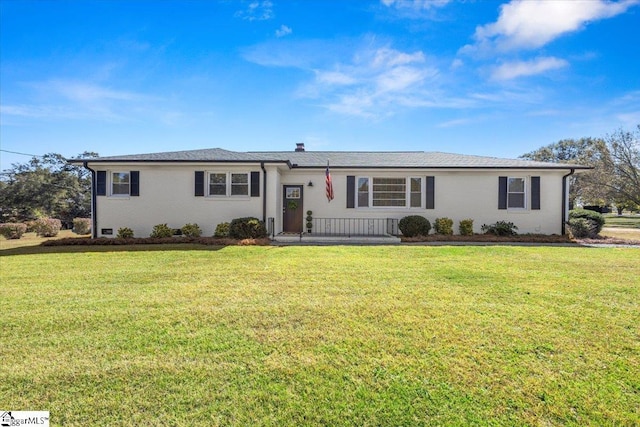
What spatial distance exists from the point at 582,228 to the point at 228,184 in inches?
592

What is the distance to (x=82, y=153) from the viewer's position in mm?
28984

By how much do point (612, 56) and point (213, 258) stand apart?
16878 mm

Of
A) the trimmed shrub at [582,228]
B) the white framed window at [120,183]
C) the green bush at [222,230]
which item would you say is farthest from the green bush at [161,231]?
the trimmed shrub at [582,228]

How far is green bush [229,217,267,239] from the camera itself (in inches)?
424

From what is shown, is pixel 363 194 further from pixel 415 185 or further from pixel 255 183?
pixel 255 183

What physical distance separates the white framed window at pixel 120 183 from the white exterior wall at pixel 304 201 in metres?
0.25

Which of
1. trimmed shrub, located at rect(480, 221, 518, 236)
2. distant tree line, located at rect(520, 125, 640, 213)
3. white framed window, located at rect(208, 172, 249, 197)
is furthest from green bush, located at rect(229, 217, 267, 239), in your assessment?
distant tree line, located at rect(520, 125, 640, 213)

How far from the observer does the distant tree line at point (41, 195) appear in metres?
22.7

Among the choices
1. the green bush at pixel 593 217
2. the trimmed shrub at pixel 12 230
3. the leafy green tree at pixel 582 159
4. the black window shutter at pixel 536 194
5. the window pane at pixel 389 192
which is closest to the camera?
the black window shutter at pixel 536 194

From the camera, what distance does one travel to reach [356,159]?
45.3 feet

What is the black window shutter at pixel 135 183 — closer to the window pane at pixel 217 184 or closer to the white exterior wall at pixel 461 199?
the window pane at pixel 217 184

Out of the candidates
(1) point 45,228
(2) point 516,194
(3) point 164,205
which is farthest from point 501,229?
(1) point 45,228

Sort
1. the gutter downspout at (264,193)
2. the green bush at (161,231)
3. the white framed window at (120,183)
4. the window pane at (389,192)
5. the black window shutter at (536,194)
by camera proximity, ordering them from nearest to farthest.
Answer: the green bush at (161,231) → the gutter downspout at (264,193) → the white framed window at (120,183) → the black window shutter at (536,194) → the window pane at (389,192)

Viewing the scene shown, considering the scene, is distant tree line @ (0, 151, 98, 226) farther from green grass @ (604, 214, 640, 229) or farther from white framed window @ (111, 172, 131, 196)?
green grass @ (604, 214, 640, 229)
